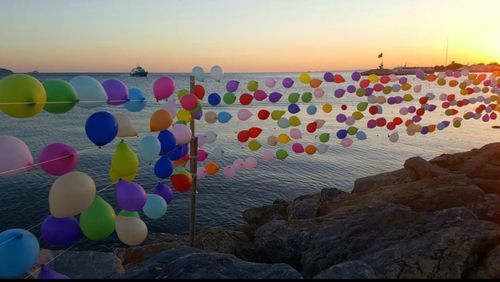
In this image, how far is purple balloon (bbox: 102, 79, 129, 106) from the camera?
19.1 feet

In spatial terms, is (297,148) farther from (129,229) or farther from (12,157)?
(12,157)

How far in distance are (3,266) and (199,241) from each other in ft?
21.6

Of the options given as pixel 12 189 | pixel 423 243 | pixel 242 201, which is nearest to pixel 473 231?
pixel 423 243

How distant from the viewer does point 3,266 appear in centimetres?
415

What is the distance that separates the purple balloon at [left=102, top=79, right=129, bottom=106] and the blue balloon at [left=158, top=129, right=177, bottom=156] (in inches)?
45.7

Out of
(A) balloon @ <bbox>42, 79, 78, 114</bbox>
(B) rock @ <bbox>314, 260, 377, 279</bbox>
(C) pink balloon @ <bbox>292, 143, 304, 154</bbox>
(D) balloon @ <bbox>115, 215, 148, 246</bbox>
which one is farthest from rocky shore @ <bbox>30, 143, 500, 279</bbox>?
(A) balloon @ <bbox>42, 79, 78, 114</bbox>

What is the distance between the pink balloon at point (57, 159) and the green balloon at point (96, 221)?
0.68 meters

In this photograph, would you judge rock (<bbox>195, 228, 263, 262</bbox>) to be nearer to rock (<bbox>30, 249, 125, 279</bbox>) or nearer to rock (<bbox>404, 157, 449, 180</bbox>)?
rock (<bbox>30, 249, 125, 279</bbox>)

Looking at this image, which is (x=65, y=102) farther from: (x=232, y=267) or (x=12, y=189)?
(x=12, y=189)

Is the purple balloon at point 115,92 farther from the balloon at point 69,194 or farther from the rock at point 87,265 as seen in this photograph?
the rock at point 87,265

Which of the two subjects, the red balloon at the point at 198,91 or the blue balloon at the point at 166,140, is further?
the red balloon at the point at 198,91

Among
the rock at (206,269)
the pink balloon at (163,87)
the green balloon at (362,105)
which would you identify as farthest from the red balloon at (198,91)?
the green balloon at (362,105)

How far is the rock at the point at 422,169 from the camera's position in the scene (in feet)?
37.1

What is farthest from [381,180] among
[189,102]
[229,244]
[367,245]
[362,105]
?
[189,102]
